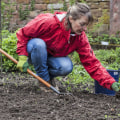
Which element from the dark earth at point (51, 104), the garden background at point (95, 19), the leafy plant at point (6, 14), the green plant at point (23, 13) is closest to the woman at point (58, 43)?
the dark earth at point (51, 104)

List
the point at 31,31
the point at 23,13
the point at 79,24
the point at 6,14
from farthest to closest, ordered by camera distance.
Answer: the point at 6,14 → the point at 23,13 → the point at 31,31 → the point at 79,24

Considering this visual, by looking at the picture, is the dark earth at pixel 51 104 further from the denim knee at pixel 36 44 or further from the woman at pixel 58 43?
the denim knee at pixel 36 44

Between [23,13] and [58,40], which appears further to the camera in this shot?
[23,13]

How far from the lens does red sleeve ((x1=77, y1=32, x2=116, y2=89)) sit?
3.06 m

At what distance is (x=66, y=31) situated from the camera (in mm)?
2938

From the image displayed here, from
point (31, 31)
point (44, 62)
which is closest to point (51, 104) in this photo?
point (44, 62)

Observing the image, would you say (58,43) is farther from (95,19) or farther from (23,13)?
(23,13)

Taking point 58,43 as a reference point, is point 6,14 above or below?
above

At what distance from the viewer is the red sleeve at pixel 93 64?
306cm

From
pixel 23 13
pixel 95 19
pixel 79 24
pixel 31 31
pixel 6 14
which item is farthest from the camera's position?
pixel 6 14

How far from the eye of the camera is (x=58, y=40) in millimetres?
3088

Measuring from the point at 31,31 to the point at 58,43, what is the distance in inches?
14.4

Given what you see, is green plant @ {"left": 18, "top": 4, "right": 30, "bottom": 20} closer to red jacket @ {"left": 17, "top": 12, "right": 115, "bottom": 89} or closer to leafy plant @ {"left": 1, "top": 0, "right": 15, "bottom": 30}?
leafy plant @ {"left": 1, "top": 0, "right": 15, "bottom": 30}

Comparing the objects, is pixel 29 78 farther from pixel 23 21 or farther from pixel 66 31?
pixel 23 21
